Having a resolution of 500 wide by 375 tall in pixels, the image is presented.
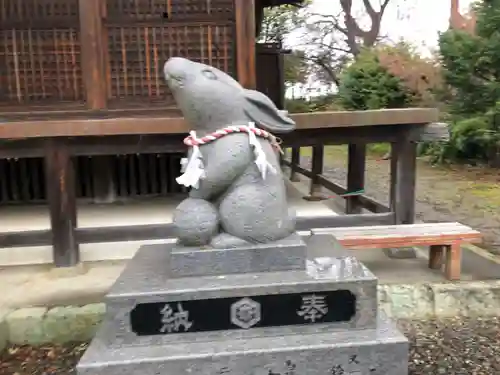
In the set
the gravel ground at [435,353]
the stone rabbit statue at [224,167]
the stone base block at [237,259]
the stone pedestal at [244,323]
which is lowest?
the gravel ground at [435,353]

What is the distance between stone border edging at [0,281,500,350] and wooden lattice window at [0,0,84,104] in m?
2.49

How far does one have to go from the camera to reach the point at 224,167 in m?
2.79

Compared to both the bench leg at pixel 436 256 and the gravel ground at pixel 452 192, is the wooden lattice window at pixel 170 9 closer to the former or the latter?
the bench leg at pixel 436 256

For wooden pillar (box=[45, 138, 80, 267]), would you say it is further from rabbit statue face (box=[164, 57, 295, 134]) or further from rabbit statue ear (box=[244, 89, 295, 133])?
rabbit statue ear (box=[244, 89, 295, 133])

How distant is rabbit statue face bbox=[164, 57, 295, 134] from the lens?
2.81 m

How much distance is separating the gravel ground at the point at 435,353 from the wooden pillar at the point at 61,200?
1.44 m

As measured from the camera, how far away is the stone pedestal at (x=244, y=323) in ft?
8.62

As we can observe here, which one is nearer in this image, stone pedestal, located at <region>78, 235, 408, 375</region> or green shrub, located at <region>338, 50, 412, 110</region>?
stone pedestal, located at <region>78, 235, 408, 375</region>

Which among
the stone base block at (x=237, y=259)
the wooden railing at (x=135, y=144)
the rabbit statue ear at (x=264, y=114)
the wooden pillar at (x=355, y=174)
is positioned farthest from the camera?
the wooden pillar at (x=355, y=174)

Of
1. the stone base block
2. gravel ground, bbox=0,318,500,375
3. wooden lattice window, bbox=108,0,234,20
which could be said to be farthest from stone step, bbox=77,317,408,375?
wooden lattice window, bbox=108,0,234,20

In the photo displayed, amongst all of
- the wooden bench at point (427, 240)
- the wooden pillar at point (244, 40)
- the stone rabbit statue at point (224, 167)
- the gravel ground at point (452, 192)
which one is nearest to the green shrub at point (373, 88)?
the gravel ground at point (452, 192)

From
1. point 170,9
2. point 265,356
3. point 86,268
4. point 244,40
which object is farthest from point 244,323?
point 170,9

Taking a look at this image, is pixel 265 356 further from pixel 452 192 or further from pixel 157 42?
pixel 452 192

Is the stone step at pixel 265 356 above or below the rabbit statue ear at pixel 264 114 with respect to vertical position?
below
